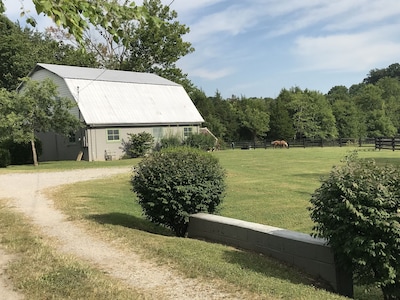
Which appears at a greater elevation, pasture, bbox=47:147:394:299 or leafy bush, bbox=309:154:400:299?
leafy bush, bbox=309:154:400:299

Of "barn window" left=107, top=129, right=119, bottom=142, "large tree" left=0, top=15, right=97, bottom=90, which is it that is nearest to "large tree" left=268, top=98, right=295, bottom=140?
"large tree" left=0, top=15, right=97, bottom=90

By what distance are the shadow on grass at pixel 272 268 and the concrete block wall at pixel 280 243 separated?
84 mm

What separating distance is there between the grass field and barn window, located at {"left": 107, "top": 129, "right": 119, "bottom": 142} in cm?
1404

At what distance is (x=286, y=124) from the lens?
62938 mm

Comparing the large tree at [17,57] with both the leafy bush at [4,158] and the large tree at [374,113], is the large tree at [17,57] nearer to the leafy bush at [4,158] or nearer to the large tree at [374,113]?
the leafy bush at [4,158]

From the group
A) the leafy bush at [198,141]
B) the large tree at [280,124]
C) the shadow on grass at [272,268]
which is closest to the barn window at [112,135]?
the leafy bush at [198,141]

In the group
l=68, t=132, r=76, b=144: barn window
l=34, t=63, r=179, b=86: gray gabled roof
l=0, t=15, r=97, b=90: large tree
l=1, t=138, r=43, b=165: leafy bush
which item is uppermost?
l=0, t=15, r=97, b=90: large tree

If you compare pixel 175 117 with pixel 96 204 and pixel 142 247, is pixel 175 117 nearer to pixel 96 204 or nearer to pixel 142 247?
pixel 96 204

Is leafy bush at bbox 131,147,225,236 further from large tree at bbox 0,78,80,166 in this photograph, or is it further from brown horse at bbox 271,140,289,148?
brown horse at bbox 271,140,289,148

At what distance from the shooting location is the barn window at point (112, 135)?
31141 mm

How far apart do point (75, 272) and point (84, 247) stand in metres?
1.49

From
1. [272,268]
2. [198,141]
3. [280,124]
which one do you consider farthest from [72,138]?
[280,124]

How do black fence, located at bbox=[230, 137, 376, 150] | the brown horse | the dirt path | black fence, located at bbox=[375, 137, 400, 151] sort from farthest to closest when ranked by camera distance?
black fence, located at bbox=[230, 137, 376, 150] < the brown horse < black fence, located at bbox=[375, 137, 400, 151] < the dirt path

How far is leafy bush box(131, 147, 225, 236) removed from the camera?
284 inches
